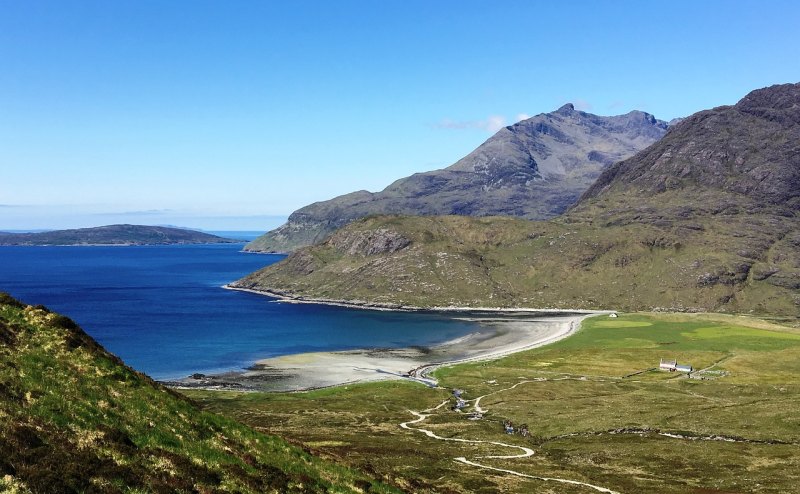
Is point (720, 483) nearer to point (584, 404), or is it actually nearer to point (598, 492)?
point (598, 492)

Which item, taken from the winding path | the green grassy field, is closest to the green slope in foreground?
the green grassy field

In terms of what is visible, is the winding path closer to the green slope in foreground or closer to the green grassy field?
the green grassy field

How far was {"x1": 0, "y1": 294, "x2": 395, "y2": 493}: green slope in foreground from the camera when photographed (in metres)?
19.3

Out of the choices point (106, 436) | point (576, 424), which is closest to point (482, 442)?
point (576, 424)

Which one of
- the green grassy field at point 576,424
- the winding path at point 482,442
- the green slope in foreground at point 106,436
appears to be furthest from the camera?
the green grassy field at point 576,424

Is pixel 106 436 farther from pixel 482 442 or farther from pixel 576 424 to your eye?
pixel 576 424

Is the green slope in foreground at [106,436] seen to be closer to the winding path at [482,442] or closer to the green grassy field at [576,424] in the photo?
the green grassy field at [576,424]

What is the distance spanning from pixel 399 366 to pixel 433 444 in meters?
106

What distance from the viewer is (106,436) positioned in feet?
75.7

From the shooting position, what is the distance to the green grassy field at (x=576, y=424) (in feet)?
206

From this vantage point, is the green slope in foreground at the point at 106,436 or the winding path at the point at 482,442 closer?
the green slope in foreground at the point at 106,436

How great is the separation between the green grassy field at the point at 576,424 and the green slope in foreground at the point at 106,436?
10.3 m

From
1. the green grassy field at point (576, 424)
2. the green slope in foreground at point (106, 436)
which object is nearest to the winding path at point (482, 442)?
the green grassy field at point (576, 424)

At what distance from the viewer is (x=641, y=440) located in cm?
8812
